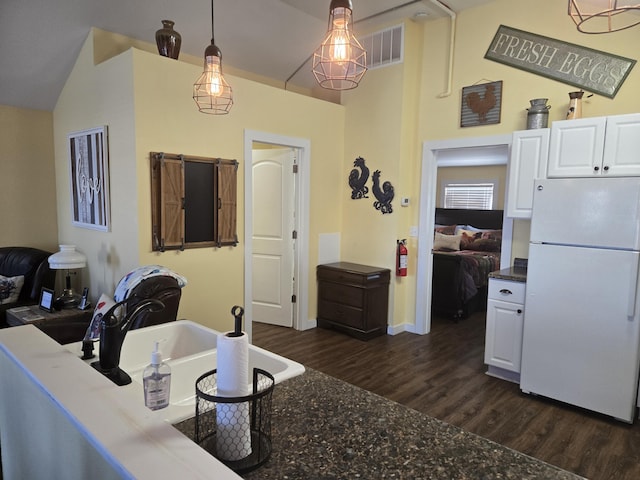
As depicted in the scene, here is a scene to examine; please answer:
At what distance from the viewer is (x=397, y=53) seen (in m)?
4.32

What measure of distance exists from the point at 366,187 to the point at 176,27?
2.54 m

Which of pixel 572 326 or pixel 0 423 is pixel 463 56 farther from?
pixel 0 423

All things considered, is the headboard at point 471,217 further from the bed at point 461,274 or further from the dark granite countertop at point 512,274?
the dark granite countertop at point 512,274

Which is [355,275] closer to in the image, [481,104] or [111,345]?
[481,104]

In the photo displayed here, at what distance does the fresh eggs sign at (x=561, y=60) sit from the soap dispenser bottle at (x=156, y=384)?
149 inches

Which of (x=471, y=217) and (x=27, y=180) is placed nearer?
(x=27, y=180)

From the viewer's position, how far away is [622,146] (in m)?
2.78

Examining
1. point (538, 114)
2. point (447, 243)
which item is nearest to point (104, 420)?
point (538, 114)

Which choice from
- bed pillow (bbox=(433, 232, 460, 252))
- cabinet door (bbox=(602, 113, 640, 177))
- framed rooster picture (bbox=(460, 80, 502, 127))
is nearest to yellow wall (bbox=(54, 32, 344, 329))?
framed rooster picture (bbox=(460, 80, 502, 127))

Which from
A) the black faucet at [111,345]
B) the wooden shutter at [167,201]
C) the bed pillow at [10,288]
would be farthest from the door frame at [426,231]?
the bed pillow at [10,288]

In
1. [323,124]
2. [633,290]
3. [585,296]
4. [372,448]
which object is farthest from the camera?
[323,124]

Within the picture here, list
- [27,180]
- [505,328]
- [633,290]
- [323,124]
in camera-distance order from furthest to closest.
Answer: [323,124] < [27,180] < [505,328] < [633,290]

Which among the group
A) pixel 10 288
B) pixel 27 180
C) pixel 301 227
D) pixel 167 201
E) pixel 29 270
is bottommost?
pixel 10 288

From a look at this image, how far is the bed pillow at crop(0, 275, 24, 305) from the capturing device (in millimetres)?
3666
